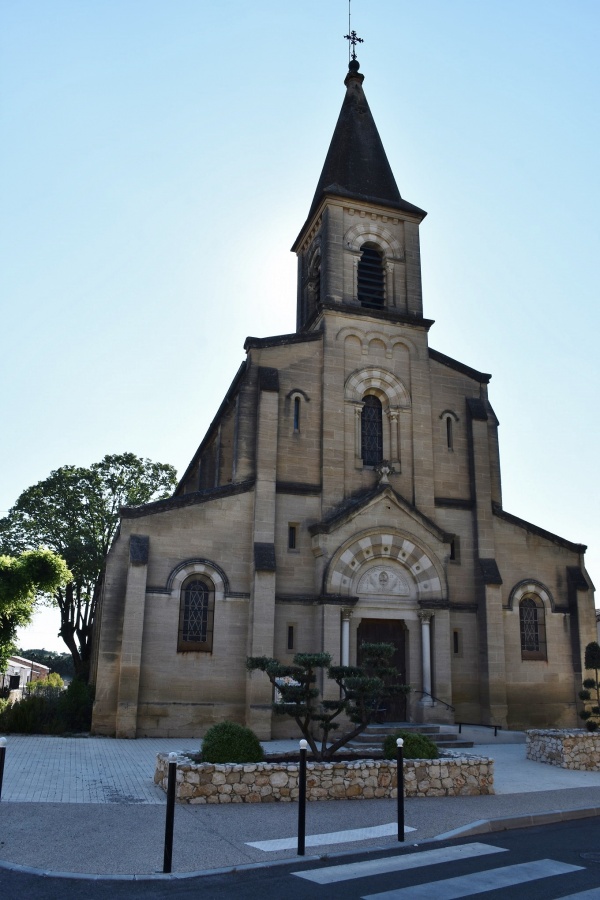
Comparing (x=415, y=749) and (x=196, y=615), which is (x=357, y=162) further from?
(x=415, y=749)

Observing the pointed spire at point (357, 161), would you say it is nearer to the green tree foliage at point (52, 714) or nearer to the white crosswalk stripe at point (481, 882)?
the green tree foliage at point (52, 714)

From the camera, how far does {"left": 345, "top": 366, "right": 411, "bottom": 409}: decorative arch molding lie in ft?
86.9

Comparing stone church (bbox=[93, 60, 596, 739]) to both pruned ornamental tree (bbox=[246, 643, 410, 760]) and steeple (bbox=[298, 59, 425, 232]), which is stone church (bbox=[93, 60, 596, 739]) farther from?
pruned ornamental tree (bbox=[246, 643, 410, 760])

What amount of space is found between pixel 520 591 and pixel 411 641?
191 inches

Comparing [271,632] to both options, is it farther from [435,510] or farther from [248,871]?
[248,871]

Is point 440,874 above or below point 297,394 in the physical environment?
below

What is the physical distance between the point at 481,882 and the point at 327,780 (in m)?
5.07

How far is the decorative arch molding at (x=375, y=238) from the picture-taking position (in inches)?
1121

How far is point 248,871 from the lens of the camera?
9008mm

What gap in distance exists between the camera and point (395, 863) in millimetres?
9523

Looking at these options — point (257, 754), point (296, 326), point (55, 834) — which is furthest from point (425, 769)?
point (296, 326)

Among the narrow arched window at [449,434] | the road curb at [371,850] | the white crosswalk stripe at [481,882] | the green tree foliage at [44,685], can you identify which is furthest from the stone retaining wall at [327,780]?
the narrow arched window at [449,434]

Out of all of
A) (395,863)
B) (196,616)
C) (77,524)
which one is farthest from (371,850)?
(77,524)

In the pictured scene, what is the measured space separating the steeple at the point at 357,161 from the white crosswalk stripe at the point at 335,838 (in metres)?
23.2
